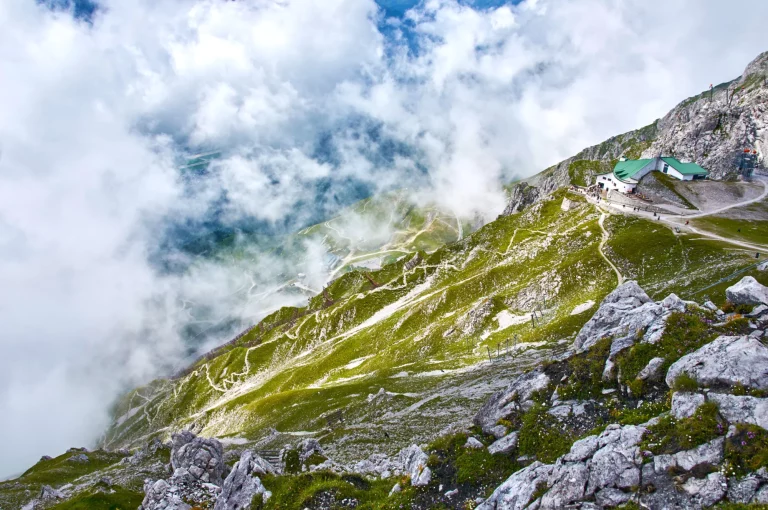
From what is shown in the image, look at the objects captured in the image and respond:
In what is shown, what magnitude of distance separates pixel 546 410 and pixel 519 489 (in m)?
9.53

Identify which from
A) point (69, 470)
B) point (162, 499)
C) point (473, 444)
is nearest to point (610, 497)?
point (473, 444)

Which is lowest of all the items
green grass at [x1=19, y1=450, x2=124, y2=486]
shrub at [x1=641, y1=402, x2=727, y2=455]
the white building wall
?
shrub at [x1=641, y1=402, x2=727, y2=455]

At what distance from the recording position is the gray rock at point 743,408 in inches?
796

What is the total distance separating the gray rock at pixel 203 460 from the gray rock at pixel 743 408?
207 feet

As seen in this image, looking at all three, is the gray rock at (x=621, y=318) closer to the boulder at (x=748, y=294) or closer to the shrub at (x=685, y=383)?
the boulder at (x=748, y=294)

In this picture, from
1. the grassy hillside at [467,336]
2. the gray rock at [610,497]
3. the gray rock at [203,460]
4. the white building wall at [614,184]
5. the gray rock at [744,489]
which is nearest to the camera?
the gray rock at [744,489]

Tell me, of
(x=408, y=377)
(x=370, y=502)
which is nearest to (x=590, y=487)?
(x=370, y=502)

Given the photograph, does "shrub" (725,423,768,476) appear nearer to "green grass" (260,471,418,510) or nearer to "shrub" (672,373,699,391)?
"shrub" (672,373,699,391)

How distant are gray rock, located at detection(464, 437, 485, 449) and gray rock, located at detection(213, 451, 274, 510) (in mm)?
20790

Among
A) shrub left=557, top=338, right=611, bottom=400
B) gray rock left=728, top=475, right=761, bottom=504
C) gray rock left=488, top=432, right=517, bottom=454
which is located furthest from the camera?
shrub left=557, top=338, right=611, bottom=400

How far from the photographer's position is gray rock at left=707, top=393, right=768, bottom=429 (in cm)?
2022

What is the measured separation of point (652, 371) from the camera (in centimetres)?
2931

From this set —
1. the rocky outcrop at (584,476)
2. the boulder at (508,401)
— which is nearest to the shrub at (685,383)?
the rocky outcrop at (584,476)

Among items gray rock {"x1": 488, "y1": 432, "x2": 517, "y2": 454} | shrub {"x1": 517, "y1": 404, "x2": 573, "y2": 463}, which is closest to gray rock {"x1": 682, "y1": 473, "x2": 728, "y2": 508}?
shrub {"x1": 517, "y1": 404, "x2": 573, "y2": 463}
